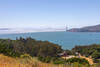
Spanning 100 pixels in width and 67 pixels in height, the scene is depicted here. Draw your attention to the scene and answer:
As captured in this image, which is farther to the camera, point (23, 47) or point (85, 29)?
point (85, 29)

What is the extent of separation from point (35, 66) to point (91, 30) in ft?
655

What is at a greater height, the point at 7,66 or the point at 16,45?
the point at 7,66

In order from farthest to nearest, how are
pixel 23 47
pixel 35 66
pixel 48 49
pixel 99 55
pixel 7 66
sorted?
1. pixel 23 47
2. pixel 48 49
3. pixel 99 55
4. pixel 35 66
5. pixel 7 66

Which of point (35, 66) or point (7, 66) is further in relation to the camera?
point (35, 66)

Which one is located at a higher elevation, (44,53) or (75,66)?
(75,66)

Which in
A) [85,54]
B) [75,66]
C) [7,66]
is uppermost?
[7,66]

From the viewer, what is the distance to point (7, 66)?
3664mm

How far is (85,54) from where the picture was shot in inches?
1355

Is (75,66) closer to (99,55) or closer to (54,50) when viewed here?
(99,55)

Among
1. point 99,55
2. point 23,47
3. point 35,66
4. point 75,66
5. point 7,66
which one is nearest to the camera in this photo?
point 7,66

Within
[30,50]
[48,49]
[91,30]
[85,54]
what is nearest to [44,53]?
[48,49]

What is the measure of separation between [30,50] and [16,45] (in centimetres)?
380

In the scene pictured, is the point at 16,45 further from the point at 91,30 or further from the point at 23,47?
the point at 91,30

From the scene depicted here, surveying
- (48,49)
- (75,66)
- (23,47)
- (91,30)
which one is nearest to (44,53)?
(48,49)
